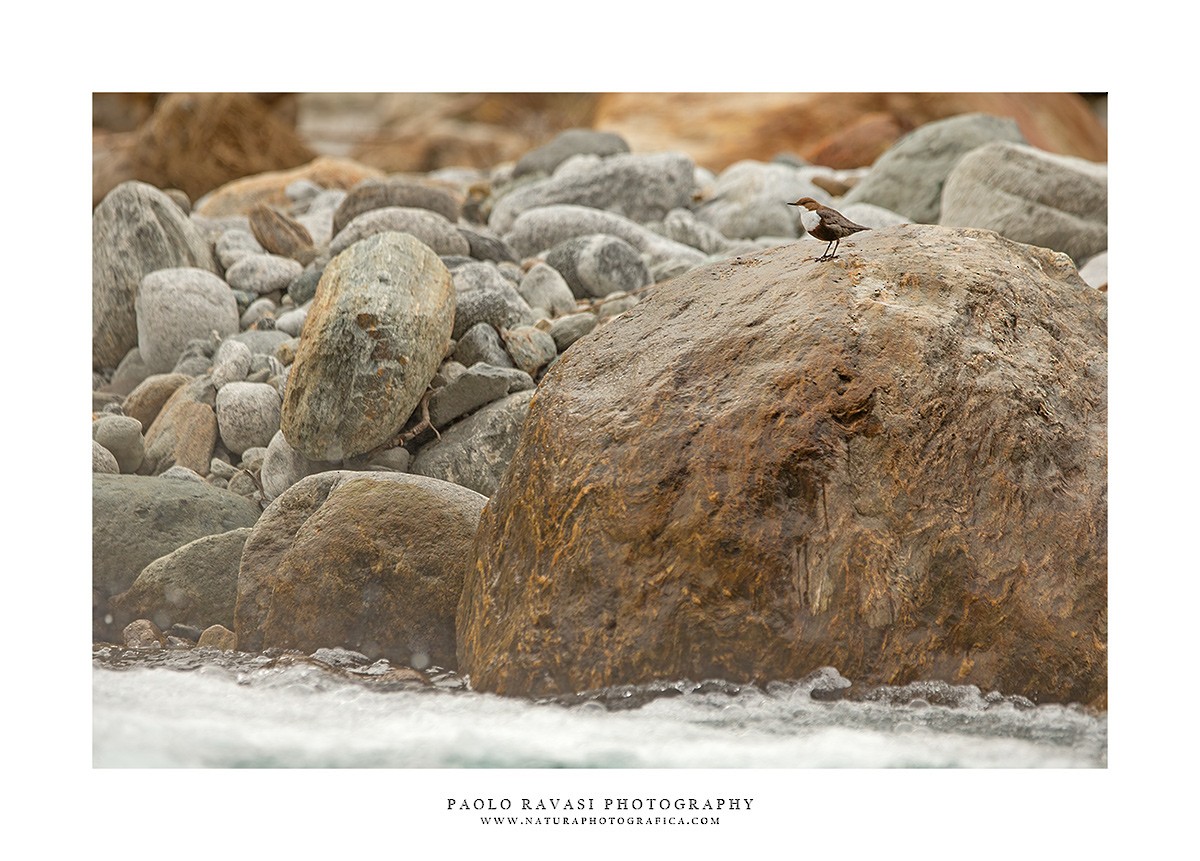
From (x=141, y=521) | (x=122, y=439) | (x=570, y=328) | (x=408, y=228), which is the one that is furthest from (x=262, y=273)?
(x=141, y=521)

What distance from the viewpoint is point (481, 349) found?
4.07 m

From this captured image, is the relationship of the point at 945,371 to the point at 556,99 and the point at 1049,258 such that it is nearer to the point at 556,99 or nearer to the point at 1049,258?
the point at 1049,258

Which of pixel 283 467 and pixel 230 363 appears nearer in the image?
pixel 283 467

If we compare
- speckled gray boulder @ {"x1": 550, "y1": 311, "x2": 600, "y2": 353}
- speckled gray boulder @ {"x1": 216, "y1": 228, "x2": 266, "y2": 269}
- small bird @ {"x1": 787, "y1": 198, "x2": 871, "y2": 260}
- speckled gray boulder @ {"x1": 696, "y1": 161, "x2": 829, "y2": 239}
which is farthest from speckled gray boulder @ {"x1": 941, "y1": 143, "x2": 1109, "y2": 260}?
speckled gray boulder @ {"x1": 216, "y1": 228, "x2": 266, "y2": 269}

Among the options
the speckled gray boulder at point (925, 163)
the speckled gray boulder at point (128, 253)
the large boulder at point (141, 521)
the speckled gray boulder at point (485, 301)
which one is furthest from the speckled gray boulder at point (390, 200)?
the speckled gray boulder at point (925, 163)

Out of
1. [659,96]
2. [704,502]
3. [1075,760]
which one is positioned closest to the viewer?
[704,502]

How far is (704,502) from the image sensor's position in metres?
2.73

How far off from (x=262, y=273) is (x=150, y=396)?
0.85 metres

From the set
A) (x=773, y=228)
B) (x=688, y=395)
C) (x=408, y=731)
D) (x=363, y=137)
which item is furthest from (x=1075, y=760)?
(x=363, y=137)

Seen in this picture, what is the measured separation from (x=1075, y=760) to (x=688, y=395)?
51.6 inches

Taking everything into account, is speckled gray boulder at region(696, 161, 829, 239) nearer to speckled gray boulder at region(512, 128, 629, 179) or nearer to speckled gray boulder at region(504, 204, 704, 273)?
speckled gray boulder at region(504, 204, 704, 273)

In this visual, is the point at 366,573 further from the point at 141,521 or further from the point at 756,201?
the point at 756,201

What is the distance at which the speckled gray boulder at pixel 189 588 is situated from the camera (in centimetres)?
339

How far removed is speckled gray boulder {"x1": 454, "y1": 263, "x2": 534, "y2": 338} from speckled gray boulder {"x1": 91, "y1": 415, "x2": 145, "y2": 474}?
1.11m
